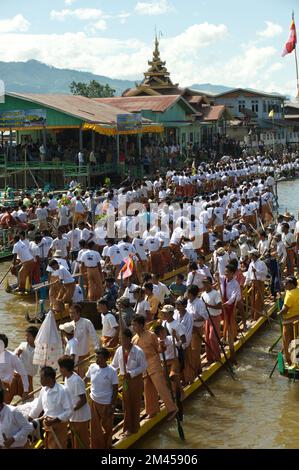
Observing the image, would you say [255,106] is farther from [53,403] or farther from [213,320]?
[53,403]

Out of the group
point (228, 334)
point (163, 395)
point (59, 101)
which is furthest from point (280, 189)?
point (163, 395)

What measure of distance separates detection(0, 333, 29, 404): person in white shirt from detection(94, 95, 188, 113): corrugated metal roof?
35.2 metres

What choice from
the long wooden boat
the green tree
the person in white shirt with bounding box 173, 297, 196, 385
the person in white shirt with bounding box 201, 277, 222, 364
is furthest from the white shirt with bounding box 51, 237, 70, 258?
the green tree

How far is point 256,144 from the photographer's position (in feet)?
210

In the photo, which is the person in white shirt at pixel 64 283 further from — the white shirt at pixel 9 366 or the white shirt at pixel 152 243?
the white shirt at pixel 9 366

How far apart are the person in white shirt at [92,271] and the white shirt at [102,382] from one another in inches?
265

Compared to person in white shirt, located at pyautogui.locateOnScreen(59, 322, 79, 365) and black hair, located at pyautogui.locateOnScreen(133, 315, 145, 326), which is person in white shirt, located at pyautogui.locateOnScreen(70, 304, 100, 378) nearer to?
person in white shirt, located at pyautogui.locateOnScreen(59, 322, 79, 365)

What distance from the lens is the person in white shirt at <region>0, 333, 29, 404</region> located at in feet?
31.1

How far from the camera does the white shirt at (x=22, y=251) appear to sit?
1705cm

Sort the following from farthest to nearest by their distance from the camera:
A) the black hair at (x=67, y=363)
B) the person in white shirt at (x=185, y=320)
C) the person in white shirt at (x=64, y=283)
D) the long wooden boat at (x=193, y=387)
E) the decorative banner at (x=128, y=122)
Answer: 1. the decorative banner at (x=128, y=122)
2. the person in white shirt at (x=64, y=283)
3. the person in white shirt at (x=185, y=320)
4. the long wooden boat at (x=193, y=387)
5. the black hair at (x=67, y=363)

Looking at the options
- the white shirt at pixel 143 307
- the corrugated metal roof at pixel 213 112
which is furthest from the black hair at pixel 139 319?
the corrugated metal roof at pixel 213 112

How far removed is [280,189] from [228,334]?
3446 cm

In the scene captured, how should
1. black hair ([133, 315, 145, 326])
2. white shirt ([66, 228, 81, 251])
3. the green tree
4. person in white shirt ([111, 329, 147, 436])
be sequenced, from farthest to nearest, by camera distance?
the green tree
white shirt ([66, 228, 81, 251])
black hair ([133, 315, 145, 326])
person in white shirt ([111, 329, 147, 436])

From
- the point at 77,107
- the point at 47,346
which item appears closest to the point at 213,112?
the point at 77,107
